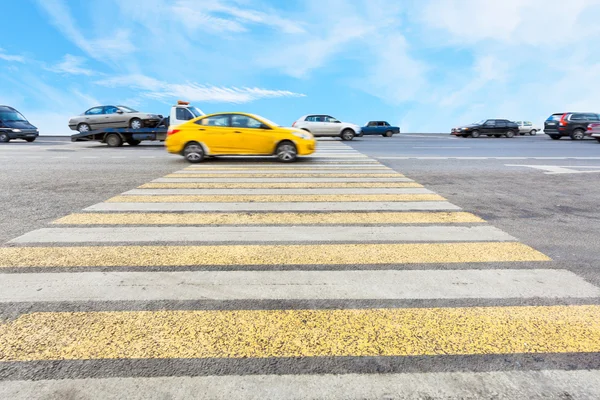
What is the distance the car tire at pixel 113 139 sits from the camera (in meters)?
18.3

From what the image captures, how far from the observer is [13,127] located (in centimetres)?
2345

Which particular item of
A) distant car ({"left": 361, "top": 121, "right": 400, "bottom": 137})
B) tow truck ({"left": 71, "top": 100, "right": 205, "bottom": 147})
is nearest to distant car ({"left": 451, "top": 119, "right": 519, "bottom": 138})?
distant car ({"left": 361, "top": 121, "right": 400, "bottom": 137})

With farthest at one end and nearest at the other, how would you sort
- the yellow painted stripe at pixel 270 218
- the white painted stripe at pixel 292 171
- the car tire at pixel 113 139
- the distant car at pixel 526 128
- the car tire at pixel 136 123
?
the distant car at pixel 526 128
the car tire at pixel 136 123
the car tire at pixel 113 139
the white painted stripe at pixel 292 171
the yellow painted stripe at pixel 270 218

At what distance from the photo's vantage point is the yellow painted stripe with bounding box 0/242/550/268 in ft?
12.0

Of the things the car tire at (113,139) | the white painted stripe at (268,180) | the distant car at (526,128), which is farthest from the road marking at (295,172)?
the distant car at (526,128)

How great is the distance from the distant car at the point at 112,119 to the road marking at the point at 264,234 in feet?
54.9

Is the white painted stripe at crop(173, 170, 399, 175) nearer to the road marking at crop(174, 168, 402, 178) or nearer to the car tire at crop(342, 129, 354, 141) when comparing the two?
the road marking at crop(174, 168, 402, 178)

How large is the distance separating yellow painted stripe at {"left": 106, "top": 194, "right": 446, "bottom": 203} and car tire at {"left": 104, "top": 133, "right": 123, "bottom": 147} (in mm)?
13435

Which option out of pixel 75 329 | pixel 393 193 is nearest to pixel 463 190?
pixel 393 193

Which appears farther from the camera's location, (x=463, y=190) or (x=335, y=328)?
(x=463, y=190)

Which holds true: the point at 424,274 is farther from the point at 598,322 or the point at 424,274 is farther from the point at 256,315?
the point at 256,315

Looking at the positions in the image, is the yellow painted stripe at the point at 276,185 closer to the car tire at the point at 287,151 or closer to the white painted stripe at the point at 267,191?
the white painted stripe at the point at 267,191

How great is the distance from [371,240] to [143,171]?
768cm

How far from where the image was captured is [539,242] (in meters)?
4.36
